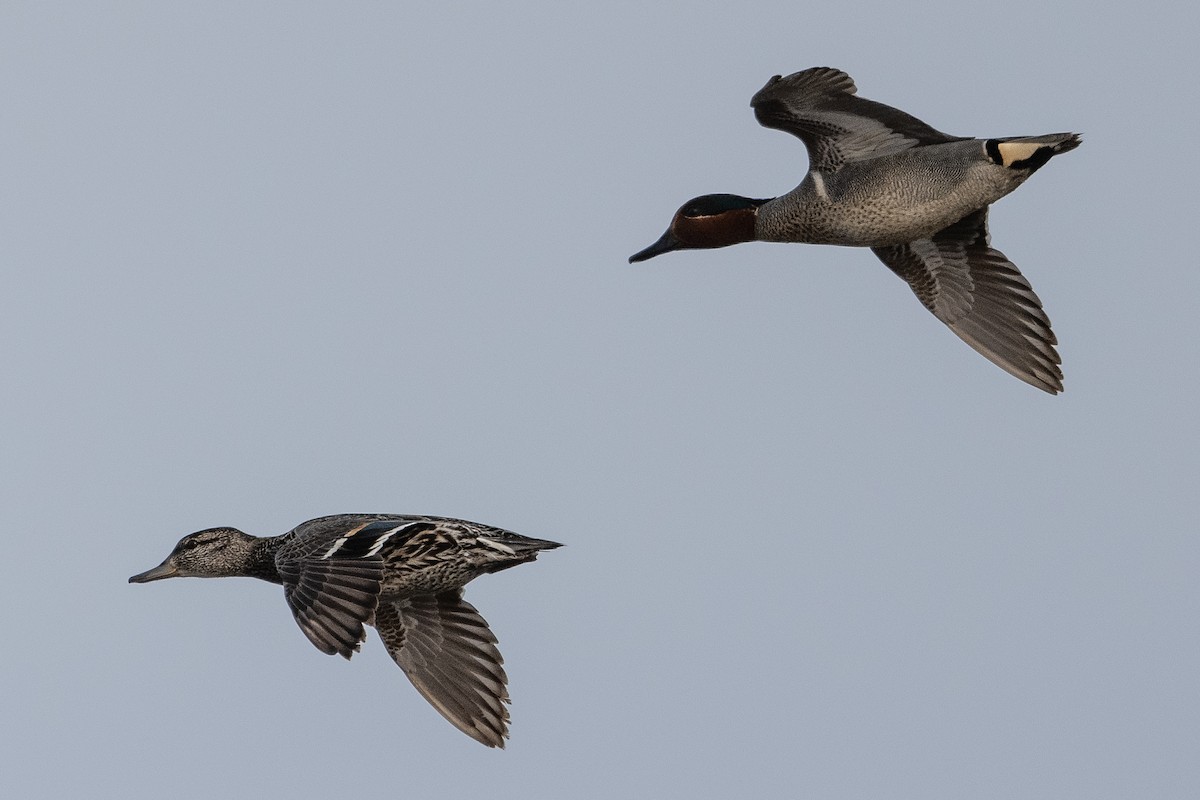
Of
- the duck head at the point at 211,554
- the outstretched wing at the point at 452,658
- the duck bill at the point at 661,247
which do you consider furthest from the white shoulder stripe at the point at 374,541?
the duck bill at the point at 661,247

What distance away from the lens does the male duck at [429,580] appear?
1050 cm

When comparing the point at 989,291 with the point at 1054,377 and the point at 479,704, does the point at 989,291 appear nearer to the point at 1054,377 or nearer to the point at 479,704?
the point at 1054,377

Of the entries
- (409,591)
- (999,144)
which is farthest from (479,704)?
(999,144)

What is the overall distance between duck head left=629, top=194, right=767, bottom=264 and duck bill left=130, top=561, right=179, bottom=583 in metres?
3.44

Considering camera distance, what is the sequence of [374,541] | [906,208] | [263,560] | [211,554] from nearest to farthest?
[374,541] < [906,208] < [263,560] < [211,554]

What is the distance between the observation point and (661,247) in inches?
503

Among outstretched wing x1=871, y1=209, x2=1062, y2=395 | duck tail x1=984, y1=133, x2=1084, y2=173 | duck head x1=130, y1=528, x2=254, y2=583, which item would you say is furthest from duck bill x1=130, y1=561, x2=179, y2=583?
duck tail x1=984, y1=133, x2=1084, y2=173

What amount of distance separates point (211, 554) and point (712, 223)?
3451mm

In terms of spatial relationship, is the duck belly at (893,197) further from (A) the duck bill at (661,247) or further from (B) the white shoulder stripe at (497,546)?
(B) the white shoulder stripe at (497,546)

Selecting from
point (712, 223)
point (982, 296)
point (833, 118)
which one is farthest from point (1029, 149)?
point (712, 223)

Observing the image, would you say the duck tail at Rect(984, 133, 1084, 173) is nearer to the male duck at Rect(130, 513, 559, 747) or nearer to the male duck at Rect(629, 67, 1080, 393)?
the male duck at Rect(629, 67, 1080, 393)

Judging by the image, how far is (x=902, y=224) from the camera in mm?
11508

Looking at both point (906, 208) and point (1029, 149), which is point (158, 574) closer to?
point (906, 208)

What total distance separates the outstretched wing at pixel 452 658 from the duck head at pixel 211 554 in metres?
1.08
